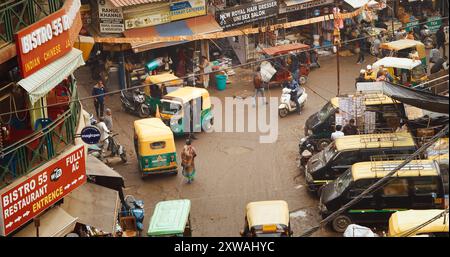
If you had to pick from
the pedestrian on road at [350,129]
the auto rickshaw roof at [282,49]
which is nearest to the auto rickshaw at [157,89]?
the auto rickshaw roof at [282,49]

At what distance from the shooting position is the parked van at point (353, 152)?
2066cm

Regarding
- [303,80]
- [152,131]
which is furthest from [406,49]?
[152,131]

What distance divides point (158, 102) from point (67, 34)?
10428mm

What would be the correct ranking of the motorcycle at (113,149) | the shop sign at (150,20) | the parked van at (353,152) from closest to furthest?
the parked van at (353,152), the motorcycle at (113,149), the shop sign at (150,20)

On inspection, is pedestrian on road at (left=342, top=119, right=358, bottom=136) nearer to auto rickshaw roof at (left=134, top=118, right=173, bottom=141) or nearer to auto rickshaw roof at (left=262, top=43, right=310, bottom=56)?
auto rickshaw roof at (left=134, top=118, right=173, bottom=141)

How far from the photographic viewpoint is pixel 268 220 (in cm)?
1739

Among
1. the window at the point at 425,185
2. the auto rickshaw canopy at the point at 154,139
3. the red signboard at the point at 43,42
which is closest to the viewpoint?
the red signboard at the point at 43,42

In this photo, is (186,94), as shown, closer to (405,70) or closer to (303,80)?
(303,80)

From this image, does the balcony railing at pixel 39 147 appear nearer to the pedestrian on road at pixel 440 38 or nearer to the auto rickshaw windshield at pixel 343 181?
the auto rickshaw windshield at pixel 343 181

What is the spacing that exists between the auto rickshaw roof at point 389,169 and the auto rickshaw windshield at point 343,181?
0.58ft

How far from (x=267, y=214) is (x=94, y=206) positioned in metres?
4.03
